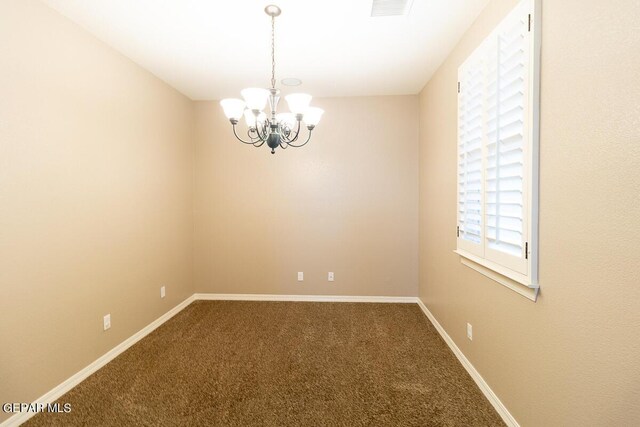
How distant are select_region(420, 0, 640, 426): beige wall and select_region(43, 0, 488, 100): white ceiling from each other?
2.20 ft

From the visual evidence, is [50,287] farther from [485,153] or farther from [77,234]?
[485,153]

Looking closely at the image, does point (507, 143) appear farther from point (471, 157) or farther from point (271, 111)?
point (271, 111)

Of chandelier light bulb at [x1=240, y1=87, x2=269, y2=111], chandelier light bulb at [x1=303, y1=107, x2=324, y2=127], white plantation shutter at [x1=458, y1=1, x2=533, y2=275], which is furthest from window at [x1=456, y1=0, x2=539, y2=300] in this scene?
chandelier light bulb at [x1=240, y1=87, x2=269, y2=111]

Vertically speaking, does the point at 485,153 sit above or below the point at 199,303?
above

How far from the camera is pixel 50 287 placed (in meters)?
2.14

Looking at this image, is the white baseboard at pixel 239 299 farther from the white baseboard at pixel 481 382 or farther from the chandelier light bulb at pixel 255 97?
the chandelier light bulb at pixel 255 97

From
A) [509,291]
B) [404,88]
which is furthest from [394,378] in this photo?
[404,88]

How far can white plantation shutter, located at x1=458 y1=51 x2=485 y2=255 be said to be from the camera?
2.24m

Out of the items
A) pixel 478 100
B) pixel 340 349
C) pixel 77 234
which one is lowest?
pixel 340 349

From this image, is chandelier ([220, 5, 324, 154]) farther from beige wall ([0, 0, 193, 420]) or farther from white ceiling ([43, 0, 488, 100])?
beige wall ([0, 0, 193, 420])

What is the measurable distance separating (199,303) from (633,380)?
4.11m

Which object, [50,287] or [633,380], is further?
[50,287]

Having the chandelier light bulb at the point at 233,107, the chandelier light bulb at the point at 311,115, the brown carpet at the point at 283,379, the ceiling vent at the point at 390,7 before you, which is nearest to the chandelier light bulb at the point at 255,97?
the chandelier light bulb at the point at 233,107

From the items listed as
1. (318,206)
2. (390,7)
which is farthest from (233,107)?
(318,206)
